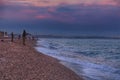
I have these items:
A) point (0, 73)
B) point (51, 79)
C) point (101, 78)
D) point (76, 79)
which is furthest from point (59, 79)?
point (101, 78)

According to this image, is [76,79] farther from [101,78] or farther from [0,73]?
[0,73]

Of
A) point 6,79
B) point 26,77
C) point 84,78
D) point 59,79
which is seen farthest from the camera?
point 84,78

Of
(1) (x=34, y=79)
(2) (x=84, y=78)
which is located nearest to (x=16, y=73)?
(1) (x=34, y=79)

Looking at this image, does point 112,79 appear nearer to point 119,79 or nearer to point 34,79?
point 119,79

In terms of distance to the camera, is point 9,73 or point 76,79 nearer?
point 9,73

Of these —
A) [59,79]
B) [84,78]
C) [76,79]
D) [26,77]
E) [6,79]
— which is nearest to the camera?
[6,79]

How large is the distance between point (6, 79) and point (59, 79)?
12.2 ft

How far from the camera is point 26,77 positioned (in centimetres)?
1563

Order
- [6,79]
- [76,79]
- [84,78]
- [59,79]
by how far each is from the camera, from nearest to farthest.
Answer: [6,79] < [59,79] < [76,79] < [84,78]

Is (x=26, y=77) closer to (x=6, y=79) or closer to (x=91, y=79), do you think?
(x=6, y=79)

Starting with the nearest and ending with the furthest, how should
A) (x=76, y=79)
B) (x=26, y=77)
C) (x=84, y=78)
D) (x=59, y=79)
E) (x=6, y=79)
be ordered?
(x=6, y=79), (x=26, y=77), (x=59, y=79), (x=76, y=79), (x=84, y=78)

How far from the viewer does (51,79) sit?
54.1ft

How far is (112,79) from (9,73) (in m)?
8.04

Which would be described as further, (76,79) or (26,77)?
(76,79)
